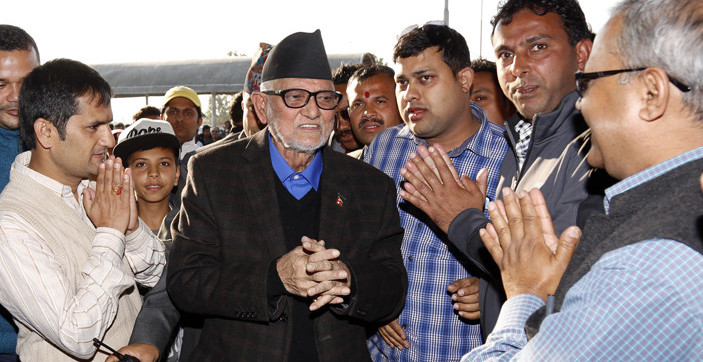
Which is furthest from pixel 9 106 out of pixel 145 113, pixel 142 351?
pixel 145 113

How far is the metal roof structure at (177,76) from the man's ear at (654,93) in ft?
63.2

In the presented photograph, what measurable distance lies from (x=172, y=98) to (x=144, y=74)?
16.9m

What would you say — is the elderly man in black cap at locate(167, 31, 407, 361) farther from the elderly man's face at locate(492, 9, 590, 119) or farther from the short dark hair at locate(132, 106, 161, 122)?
the short dark hair at locate(132, 106, 161, 122)

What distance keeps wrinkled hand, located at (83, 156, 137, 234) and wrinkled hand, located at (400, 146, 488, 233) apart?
4.23ft

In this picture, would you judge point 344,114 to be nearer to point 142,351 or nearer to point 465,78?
point 465,78

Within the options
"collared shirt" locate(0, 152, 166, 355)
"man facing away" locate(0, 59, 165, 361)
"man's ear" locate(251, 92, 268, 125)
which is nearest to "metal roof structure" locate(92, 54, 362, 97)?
"man's ear" locate(251, 92, 268, 125)

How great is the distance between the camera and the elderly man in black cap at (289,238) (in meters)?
2.33

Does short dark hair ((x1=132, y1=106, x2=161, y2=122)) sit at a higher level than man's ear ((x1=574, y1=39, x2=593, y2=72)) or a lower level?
lower

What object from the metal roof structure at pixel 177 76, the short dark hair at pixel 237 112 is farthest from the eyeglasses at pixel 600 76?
the metal roof structure at pixel 177 76

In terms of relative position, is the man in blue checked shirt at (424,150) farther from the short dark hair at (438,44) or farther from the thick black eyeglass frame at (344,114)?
the thick black eyeglass frame at (344,114)

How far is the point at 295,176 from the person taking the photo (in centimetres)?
270

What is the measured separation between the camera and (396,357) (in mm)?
3104

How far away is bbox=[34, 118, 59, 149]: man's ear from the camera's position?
2.45m

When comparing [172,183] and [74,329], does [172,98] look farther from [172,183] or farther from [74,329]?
[74,329]
